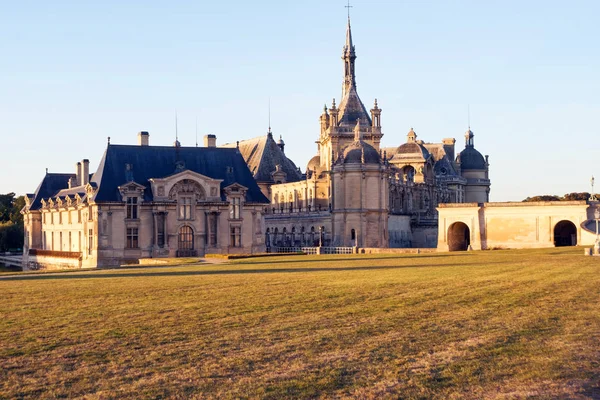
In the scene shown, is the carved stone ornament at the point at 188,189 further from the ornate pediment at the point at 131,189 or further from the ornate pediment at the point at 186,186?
the ornate pediment at the point at 131,189

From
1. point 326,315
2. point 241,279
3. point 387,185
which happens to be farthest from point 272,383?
point 387,185

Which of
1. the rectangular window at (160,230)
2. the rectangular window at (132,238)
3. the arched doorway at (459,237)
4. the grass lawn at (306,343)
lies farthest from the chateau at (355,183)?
the grass lawn at (306,343)

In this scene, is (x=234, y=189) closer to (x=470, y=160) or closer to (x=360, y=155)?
(x=360, y=155)

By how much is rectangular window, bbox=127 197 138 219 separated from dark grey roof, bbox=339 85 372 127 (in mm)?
43260

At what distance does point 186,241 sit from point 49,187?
2840cm

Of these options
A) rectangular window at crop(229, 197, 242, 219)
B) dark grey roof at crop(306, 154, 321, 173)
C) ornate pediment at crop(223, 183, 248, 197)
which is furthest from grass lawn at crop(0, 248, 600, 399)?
dark grey roof at crop(306, 154, 321, 173)

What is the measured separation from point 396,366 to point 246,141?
105698 mm

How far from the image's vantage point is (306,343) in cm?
1614

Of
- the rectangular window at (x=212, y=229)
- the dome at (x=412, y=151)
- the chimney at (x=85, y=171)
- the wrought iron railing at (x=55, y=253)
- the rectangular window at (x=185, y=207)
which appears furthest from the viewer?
the dome at (x=412, y=151)

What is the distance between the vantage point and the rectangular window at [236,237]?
77250 mm

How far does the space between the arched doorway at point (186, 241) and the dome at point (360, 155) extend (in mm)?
22083

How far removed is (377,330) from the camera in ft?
57.8

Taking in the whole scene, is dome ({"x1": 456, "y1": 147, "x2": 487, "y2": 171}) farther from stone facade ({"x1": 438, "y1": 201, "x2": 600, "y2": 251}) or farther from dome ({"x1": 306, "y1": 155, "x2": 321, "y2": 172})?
stone facade ({"x1": 438, "y1": 201, "x2": 600, "y2": 251})

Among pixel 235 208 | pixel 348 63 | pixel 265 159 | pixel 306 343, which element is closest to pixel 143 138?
pixel 235 208
